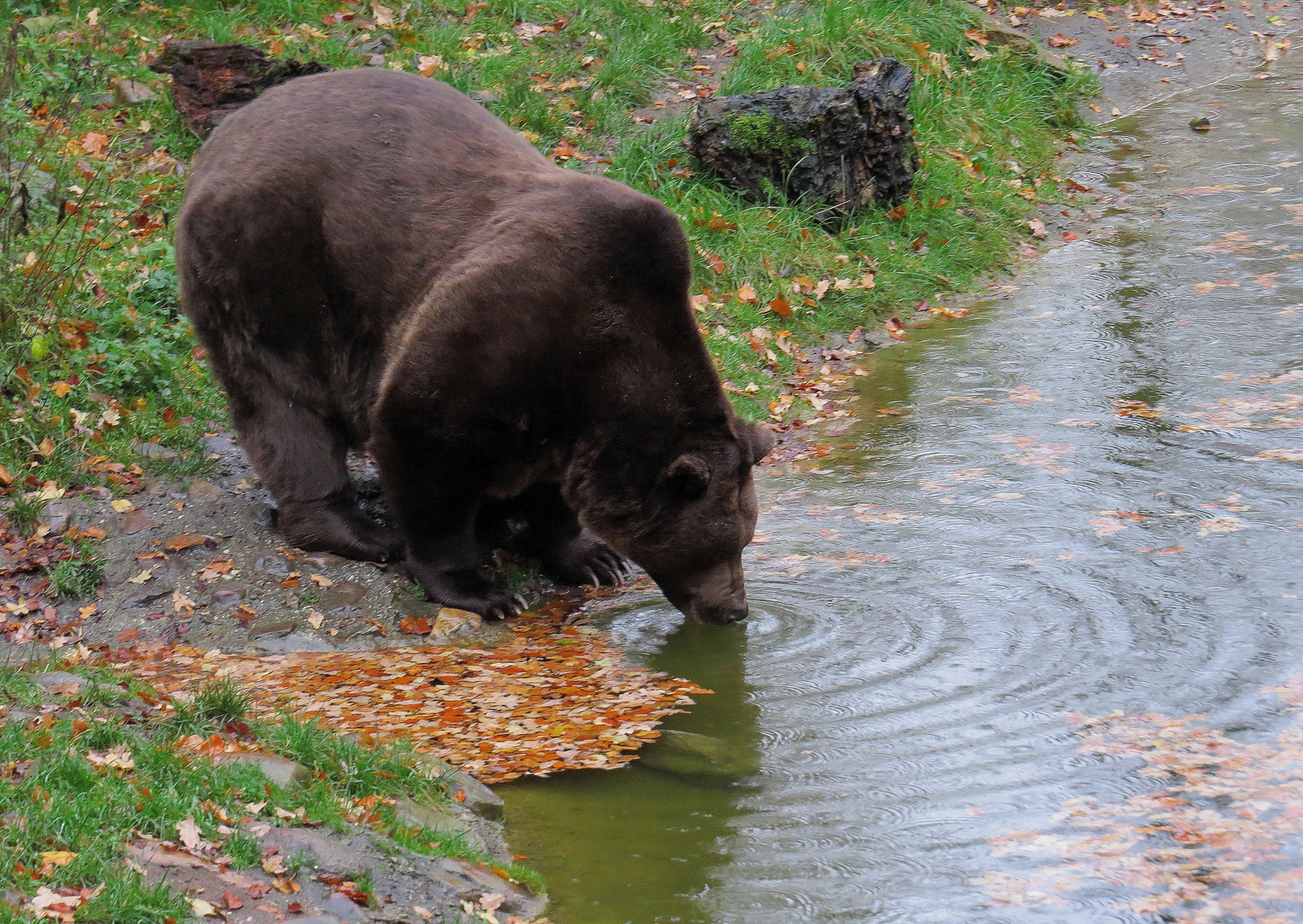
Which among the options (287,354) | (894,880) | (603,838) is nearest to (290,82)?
(287,354)

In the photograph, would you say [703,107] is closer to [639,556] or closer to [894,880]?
[639,556]

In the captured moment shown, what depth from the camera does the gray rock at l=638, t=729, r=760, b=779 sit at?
467cm

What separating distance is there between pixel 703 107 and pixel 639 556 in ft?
18.8

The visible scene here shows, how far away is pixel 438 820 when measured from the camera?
164 inches

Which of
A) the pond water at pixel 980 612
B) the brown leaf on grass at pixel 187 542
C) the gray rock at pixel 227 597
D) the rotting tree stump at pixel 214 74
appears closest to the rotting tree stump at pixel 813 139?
the pond water at pixel 980 612

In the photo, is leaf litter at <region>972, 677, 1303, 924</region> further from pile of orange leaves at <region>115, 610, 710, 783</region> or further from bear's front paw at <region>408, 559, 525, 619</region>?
bear's front paw at <region>408, 559, 525, 619</region>

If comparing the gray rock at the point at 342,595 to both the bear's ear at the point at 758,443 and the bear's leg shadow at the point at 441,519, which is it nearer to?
the bear's leg shadow at the point at 441,519

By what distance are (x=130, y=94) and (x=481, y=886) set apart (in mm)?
9086

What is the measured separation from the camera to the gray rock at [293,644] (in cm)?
583

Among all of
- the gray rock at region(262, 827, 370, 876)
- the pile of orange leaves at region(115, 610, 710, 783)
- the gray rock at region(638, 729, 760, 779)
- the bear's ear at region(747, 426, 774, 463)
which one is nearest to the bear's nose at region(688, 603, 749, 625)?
the pile of orange leaves at region(115, 610, 710, 783)

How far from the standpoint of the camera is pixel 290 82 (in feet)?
22.5

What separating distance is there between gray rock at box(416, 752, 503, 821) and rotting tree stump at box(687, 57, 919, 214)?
702 cm

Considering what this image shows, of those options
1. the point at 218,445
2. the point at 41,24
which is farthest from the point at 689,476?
the point at 41,24

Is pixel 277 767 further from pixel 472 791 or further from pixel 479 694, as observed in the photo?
pixel 479 694
